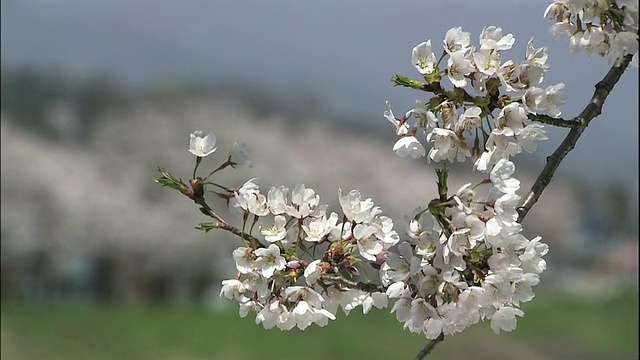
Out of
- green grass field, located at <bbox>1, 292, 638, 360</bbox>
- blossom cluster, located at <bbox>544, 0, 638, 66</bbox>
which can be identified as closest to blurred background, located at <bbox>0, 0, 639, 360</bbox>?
green grass field, located at <bbox>1, 292, 638, 360</bbox>

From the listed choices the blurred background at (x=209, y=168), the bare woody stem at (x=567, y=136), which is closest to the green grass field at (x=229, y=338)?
the blurred background at (x=209, y=168)

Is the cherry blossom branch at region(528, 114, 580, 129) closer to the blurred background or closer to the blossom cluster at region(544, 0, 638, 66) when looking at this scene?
the blossom cluster at region(544, 0, 638, 66)

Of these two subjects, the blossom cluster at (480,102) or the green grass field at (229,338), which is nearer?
the blossom cluster at (480,102)

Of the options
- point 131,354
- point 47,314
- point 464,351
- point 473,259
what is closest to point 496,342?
point 464,351

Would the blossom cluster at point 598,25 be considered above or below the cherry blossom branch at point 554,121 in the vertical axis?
above

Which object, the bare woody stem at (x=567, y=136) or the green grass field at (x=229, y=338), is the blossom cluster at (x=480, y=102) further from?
the green grass field at (x=229, y=338)

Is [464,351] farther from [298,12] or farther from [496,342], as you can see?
[298,12]
